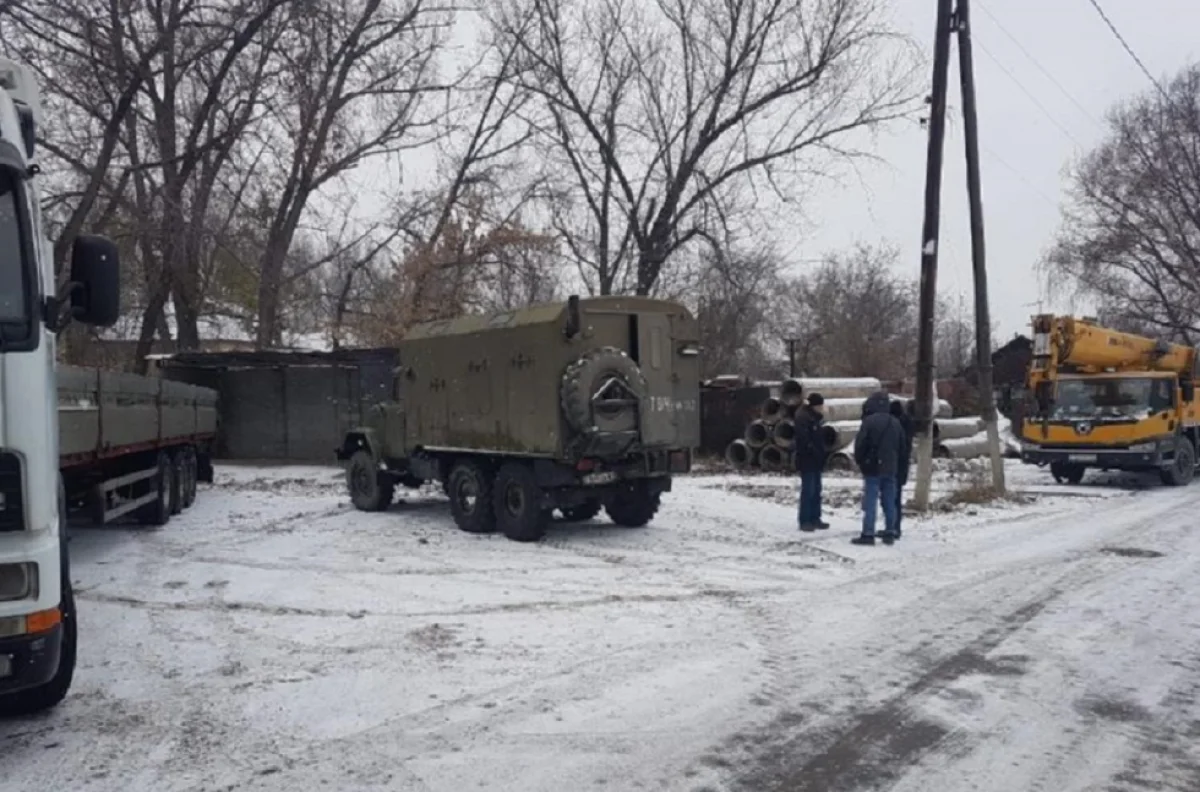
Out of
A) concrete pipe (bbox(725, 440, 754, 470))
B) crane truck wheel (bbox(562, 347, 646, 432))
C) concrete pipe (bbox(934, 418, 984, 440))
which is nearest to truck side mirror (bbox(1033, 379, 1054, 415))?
concrete pipe (bbox(934, 418, 984, 440))

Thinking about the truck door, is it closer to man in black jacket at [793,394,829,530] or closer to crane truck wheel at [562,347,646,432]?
crane truck wheel at [562,347,646,432]

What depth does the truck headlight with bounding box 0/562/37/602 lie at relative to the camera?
5.01 meters

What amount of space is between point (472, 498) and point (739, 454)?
35.5 feet

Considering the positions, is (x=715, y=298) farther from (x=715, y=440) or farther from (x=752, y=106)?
(x=715, y=440)

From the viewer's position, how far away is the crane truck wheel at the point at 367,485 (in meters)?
16.3

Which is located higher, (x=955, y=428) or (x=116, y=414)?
(x=116, y=414)

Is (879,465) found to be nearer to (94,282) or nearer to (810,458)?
(810,458)

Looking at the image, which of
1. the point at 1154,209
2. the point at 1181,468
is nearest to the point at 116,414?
the point at 1181,468

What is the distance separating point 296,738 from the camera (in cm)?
574

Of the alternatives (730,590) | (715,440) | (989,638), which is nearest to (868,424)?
(730,590)

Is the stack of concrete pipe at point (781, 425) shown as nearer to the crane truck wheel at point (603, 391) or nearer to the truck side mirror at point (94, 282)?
the crane truck wheel at point (603, 391)

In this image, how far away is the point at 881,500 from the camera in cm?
1252

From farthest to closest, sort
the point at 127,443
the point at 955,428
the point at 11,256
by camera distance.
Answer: the point at 955,428
the point at 127,443
the point at 11,256

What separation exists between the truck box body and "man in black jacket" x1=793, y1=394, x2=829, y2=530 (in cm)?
802
